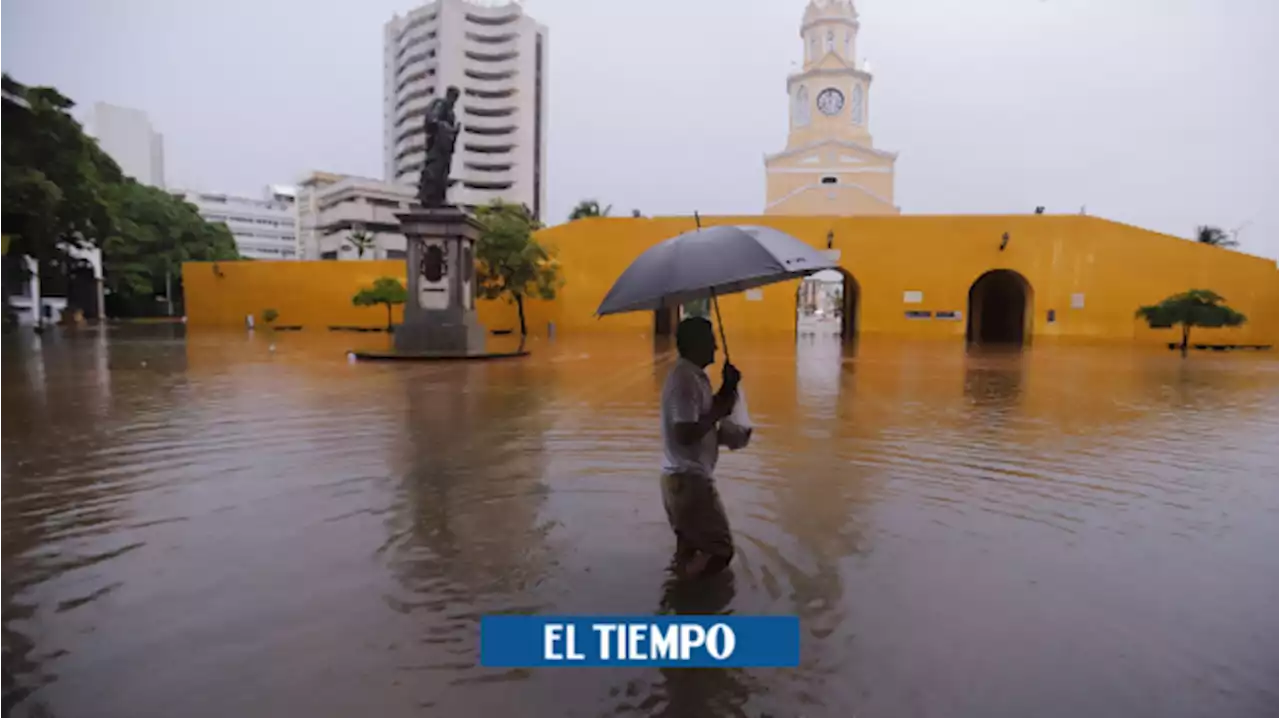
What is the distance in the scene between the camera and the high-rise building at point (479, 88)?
253 ft

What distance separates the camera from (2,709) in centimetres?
244

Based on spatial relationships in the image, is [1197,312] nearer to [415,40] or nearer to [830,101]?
[830,101]

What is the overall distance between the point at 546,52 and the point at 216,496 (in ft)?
291

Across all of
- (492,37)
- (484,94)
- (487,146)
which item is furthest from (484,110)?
(492,37)

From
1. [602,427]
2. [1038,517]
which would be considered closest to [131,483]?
[602,427]

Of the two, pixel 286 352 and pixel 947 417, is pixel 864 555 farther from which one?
pixel 286 352

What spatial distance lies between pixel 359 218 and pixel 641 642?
6855cm

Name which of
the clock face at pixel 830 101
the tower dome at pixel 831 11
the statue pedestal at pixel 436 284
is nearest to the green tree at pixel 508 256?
the statue pedestal at pixel 436 284

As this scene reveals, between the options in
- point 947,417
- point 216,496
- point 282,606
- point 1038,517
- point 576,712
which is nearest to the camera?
point 576,712

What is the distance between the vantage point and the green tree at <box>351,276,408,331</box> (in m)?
29.5

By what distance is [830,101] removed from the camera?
47031 mm

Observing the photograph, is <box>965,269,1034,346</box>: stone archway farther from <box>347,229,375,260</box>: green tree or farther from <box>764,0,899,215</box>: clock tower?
<box>347,229,375,260</box>: green tree

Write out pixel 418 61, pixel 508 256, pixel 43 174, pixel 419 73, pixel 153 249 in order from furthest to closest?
pixel 418 61, pixel 419 73, pixel 153 249, pixel 508 256, pixel 43 174

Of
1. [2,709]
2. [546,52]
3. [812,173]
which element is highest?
[546,52]
